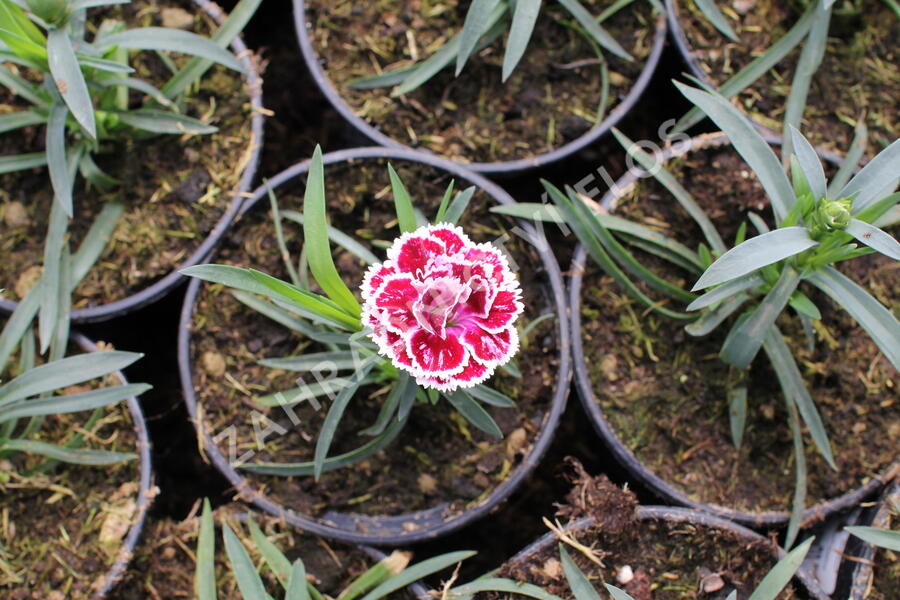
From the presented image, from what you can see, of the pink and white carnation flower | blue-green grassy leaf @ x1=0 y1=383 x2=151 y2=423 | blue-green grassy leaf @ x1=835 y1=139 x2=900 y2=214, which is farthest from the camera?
blue-green grassy leaf @ x1=0 y1=383 x2=151 y2=423

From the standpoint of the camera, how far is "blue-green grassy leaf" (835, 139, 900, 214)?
1437mm

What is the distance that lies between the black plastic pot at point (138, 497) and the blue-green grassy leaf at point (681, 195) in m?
1.27

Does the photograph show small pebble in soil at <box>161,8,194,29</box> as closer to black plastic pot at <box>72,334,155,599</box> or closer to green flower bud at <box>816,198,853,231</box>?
black plastic pot at <box>72,334,155,599</box>

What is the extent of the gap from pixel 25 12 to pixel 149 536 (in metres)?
1.22

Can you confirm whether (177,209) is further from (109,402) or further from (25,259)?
(109,402)

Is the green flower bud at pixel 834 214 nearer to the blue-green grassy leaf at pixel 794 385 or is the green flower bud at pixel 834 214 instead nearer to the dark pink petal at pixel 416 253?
the blue-green grassy leaf at pixel 794 385

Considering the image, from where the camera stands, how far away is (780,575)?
1564 mm

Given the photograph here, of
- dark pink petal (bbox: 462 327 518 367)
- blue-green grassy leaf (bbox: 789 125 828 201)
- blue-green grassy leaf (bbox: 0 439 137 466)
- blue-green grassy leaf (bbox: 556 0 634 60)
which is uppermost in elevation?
blue-green grassy leaf (bbox: 556 0 634 60)

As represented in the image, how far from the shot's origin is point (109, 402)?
1678mm

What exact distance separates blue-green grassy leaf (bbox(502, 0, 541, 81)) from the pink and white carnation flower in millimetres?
606

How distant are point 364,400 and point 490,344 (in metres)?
0.64

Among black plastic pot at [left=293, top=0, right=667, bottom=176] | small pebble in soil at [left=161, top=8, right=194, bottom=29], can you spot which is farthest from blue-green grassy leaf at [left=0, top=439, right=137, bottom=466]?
small pebble in soil at [left=161, top=8, right=194, bottom=29]

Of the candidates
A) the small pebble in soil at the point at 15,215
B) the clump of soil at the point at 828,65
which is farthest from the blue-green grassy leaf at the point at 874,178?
the small pebble in soil at the point at 15,215

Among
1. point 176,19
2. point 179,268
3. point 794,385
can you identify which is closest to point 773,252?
point 794,385
